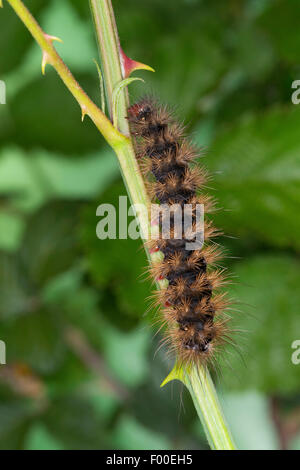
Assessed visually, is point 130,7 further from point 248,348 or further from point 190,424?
point 190,424

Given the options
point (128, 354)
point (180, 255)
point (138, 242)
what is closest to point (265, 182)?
point (138, 242)

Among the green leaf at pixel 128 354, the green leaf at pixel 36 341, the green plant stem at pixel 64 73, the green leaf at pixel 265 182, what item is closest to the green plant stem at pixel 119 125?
the green plant stem at pixel 64 73

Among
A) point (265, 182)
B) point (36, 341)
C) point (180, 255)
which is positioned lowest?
point (180, 255)

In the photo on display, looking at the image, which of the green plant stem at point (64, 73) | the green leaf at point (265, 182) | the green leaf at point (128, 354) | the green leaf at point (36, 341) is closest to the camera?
the green plant stem at point (64, 73)

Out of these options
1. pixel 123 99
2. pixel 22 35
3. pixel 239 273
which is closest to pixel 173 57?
pixel 22 35

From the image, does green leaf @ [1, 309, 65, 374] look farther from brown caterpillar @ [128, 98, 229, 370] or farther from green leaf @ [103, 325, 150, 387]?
brown caterpillar @ [128, 98, 229, 370]

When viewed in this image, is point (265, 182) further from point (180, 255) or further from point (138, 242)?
point (180, 255)

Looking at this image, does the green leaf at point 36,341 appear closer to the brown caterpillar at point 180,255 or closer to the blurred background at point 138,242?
the blurred background at point 138,242
